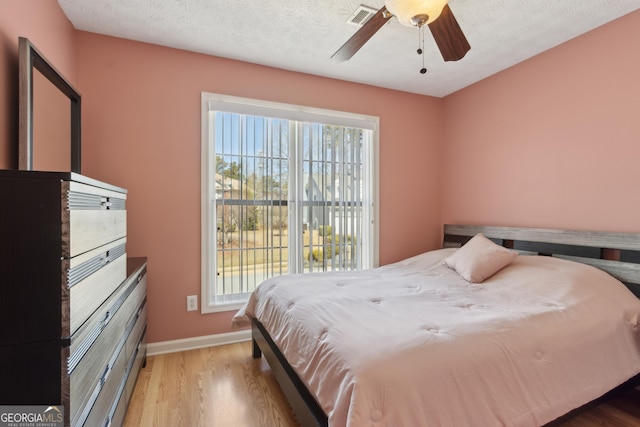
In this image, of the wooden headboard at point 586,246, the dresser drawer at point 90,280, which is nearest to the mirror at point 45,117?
the dresser drawer at point 90,280

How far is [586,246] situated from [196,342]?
10.5ft

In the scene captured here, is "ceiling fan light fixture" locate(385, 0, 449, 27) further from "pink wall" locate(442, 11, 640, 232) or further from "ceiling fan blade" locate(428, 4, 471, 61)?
"pink wall" locate(442, 11, 640, 232)

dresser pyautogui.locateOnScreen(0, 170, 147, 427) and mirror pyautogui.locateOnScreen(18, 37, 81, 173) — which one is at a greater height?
mirror pyautogui.locateOnScreen(18, 37, 81, 173)

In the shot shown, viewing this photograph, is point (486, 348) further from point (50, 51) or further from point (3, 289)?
point (50, 51)

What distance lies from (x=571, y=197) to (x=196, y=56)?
330 centimetres

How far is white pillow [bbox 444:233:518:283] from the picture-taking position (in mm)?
2328

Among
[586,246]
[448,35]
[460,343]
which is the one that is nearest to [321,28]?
[448,35]

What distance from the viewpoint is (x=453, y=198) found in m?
3.54

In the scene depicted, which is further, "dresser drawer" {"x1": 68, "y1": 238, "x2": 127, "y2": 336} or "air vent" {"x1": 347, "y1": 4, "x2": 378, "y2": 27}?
"air vent" {"x1": 347, "y1": 4, "x2": 378, "y2": 27}

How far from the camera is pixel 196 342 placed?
2.66 meters

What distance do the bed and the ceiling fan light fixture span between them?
58.0 inches

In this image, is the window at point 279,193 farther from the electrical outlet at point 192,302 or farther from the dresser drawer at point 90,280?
the dresser drawer at point 90,280

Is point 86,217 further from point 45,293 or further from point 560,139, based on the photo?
point 560,139

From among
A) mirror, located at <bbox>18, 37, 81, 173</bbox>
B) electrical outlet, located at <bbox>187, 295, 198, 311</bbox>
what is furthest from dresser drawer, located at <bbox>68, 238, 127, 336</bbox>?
electrical outlet, located at <bbox>187, 295, 198, 311</bbox>
